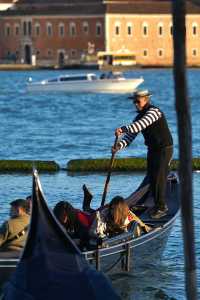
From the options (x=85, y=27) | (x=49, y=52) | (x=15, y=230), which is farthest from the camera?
(x=49, y=52)

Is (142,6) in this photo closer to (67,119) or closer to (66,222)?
(67,119)

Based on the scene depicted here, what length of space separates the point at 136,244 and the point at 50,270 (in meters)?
2.43

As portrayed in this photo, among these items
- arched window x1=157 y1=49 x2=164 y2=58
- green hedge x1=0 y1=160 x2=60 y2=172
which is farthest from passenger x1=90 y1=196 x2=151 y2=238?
arched window x1=157 y1=49 x2=164 y2=58

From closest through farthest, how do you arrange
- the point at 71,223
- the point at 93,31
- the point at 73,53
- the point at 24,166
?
the point at 71,223, the point at 24,166, the point at 93,31, the point at 73,53

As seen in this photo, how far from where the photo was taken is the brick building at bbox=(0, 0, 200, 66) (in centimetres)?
8681

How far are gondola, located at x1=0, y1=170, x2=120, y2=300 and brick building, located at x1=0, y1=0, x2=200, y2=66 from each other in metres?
78.1

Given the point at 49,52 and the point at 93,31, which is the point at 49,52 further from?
the point at 93,31

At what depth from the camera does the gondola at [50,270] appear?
24.8 feet

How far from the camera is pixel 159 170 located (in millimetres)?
11141

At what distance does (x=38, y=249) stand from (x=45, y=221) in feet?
0.52

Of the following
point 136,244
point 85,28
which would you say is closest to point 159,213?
point 136,244

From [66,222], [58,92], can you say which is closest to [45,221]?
[66,222]

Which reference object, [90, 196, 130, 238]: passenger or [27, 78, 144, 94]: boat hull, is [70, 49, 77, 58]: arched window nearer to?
[27, 78, 144, 94]: boat hull

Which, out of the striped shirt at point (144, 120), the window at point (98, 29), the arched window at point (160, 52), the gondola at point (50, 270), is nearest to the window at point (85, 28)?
the window at point (98, 29)
